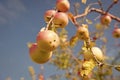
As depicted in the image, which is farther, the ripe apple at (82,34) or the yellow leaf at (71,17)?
the ripe apple at (82,34)

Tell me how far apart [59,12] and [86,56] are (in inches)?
16.8

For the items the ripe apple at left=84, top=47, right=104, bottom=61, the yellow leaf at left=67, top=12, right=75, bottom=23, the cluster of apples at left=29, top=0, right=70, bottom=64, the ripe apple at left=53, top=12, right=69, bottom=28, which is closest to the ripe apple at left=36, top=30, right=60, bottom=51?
the cluster of apples at left=29, top=0, right=70, bottom=64

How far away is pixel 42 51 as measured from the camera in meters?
1.66

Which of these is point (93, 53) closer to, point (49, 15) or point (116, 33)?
point (49, 15)

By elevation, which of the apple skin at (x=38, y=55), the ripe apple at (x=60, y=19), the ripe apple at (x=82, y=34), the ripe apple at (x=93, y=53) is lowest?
the apple skin at (x=38, y=55)

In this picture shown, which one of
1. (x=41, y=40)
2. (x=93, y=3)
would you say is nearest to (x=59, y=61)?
(x=93, y=3)

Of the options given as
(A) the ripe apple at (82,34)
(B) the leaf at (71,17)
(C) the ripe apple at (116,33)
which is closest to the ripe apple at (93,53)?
(A) the ripe apple at (82,34)

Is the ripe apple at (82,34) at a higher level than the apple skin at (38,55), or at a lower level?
higher

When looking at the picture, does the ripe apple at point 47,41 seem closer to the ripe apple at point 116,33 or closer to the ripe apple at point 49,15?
the ripe apple at point 49,15

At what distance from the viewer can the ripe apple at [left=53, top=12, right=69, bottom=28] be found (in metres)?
1.75

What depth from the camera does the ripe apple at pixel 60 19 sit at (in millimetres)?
1749

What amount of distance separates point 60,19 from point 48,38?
0.20m

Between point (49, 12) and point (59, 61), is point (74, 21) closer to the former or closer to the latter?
point (49, 12)

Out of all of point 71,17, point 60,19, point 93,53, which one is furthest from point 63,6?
point 93,53
